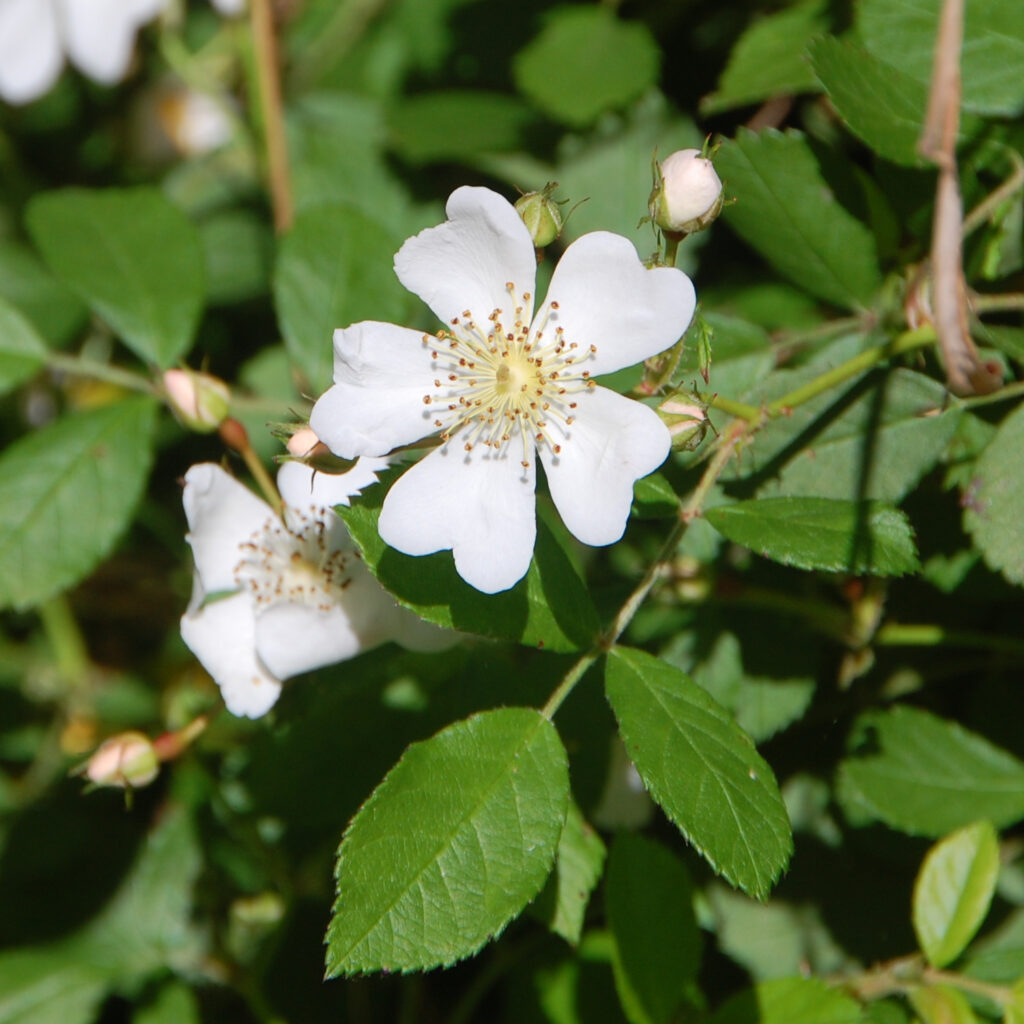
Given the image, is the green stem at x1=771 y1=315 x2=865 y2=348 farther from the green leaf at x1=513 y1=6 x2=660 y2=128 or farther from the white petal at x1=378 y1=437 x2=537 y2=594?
the green leaf at x1=513 y1=6 x2=660 y2=128

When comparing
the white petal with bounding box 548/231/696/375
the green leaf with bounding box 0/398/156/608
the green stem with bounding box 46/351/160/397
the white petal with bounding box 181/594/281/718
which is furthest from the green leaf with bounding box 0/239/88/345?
the white petal with bounding box 548/231/696/375

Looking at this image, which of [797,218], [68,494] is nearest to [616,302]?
[797,218]

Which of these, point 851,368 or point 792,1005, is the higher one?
point 851,368

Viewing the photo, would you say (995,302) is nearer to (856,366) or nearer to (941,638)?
(856,366)

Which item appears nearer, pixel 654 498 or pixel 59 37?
pixel 654 498

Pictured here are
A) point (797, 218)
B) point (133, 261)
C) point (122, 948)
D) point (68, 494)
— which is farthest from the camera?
point (122, 948)

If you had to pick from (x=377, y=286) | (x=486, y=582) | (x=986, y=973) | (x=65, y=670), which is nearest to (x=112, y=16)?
(x=377, y=286)
